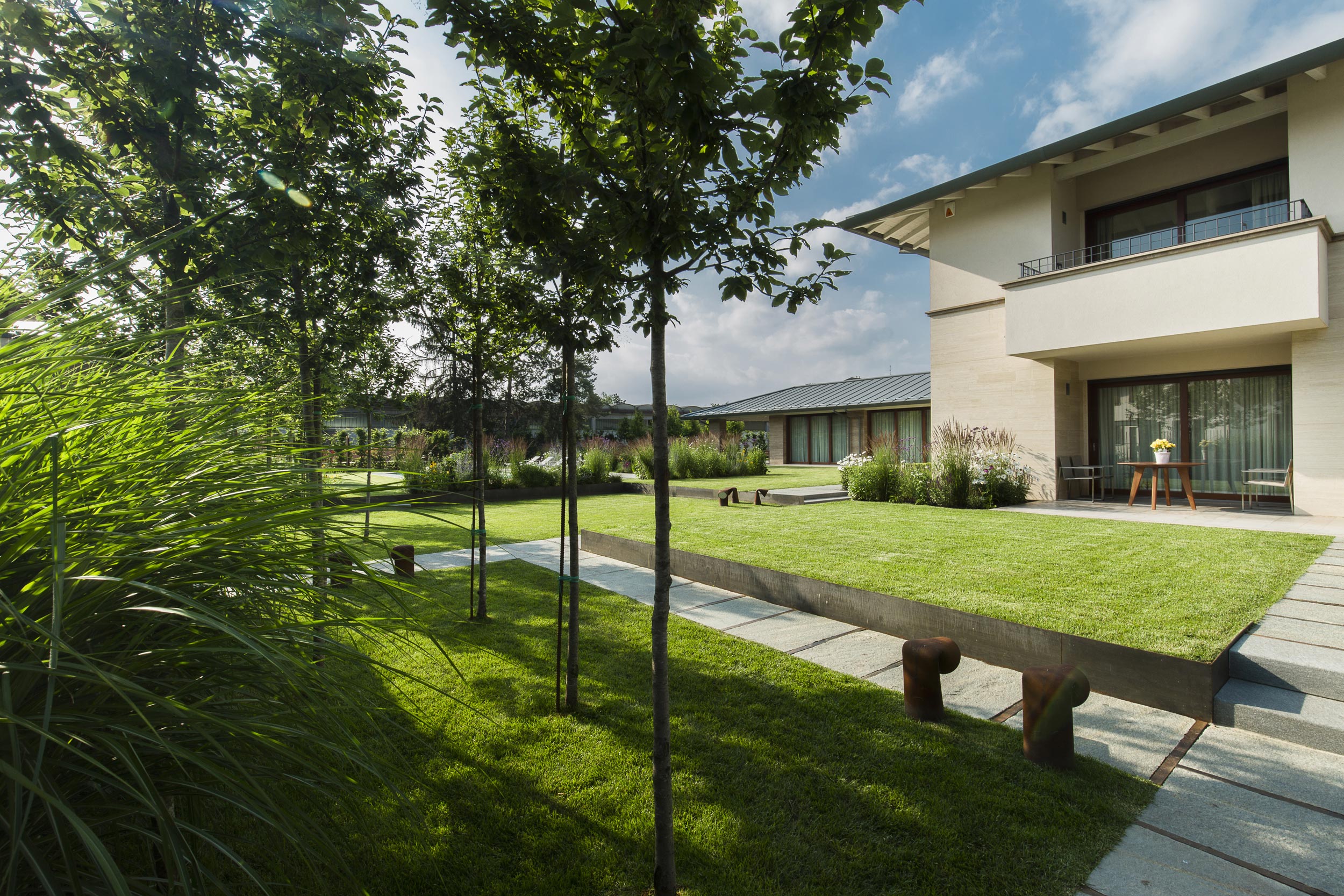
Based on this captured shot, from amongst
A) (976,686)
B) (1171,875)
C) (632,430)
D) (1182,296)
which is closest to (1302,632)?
(976,686)

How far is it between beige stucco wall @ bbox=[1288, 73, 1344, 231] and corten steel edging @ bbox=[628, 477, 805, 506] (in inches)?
357

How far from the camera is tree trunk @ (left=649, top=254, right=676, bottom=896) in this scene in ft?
6.25

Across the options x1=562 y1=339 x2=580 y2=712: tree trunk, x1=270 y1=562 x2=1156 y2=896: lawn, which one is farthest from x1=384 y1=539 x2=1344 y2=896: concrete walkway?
x1=562 y1=339 x2=580 y2=712: tree trunk

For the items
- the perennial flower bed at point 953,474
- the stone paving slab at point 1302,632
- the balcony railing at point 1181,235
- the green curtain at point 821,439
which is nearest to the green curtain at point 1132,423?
the perennial flower bed at point 953,474

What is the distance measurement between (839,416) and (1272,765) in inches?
876

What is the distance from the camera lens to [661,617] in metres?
2.13

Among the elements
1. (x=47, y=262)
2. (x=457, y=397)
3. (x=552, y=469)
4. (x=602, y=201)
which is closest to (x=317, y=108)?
(x=47, y=262)

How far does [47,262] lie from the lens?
218cm

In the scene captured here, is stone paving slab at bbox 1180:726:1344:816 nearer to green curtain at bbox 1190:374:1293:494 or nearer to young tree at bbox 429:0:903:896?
young tree at bbox 429:0:903:896

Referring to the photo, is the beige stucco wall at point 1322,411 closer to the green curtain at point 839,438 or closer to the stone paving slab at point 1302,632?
the stone paving slab at point 1302,632

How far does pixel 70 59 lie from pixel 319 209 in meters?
1.11

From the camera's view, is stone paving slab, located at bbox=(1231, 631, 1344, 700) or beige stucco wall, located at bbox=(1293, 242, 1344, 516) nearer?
stone paving slab, located at bbox=(1231, 631, 1344, 700)

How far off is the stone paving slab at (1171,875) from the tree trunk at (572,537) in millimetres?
2312

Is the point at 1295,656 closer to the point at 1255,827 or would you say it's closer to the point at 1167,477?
the point at 1255,827
